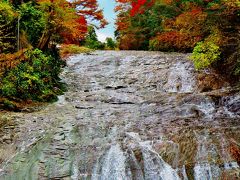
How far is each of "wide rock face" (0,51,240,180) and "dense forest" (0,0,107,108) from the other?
35.1 inches

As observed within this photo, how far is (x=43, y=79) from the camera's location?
13.5 m

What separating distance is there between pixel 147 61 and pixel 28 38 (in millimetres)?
5743

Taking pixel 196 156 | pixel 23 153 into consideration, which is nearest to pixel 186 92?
pixel 196 156

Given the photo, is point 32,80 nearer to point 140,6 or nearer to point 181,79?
point 181,79

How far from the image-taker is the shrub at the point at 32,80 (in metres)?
11.9

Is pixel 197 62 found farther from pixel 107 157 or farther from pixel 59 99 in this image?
pixel 107 157

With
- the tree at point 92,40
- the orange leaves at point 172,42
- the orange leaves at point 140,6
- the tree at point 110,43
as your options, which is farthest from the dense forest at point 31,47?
the tree at point 110,43

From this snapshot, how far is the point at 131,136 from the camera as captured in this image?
9000mm

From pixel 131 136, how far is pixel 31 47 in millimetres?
6263

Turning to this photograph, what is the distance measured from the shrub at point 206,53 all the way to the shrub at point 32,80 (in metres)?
4.90

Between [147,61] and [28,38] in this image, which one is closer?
[28,38]

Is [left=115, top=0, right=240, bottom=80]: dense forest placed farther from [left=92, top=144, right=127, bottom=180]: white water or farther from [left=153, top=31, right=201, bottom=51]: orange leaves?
[left=92, top=144, right=127, bottom=180]: white water

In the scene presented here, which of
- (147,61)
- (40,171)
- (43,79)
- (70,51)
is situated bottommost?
(40,171)

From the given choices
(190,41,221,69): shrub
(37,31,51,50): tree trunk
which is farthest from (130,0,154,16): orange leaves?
(190,41,221,69): shrub
